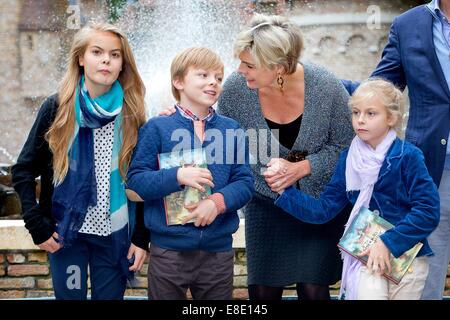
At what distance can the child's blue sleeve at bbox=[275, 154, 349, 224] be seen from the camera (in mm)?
2807

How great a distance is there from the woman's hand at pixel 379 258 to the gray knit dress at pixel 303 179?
1.28ft

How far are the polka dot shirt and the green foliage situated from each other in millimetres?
3997

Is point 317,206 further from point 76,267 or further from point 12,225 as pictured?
point 12,225

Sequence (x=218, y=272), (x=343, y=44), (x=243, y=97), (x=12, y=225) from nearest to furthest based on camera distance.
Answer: (x=218, y=272)
(x=243, y=97)
(x=12, y=225)
(x=343, y=44)

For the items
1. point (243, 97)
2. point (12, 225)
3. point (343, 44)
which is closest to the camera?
point (243, 97)

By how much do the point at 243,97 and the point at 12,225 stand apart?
1.83 meters

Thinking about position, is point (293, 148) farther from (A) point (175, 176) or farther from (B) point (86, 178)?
(B) point (86, 178)

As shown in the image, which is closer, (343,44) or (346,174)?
(346,174)

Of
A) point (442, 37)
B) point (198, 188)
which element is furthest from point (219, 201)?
point (442, 37)

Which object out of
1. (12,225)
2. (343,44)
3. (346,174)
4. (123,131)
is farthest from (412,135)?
(343,44)

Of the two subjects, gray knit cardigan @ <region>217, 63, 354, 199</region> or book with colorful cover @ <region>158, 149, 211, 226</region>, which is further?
gray knit cardigan @ <region>217, 63, 354, 199</region>

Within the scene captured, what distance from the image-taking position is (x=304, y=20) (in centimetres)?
653

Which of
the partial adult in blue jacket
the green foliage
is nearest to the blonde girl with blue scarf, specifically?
the partial adult in blue jacket

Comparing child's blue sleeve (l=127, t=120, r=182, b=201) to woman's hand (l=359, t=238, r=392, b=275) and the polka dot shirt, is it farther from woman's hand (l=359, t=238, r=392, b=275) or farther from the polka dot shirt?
woman's hand (l=359, t=238, r=392, b=275)
